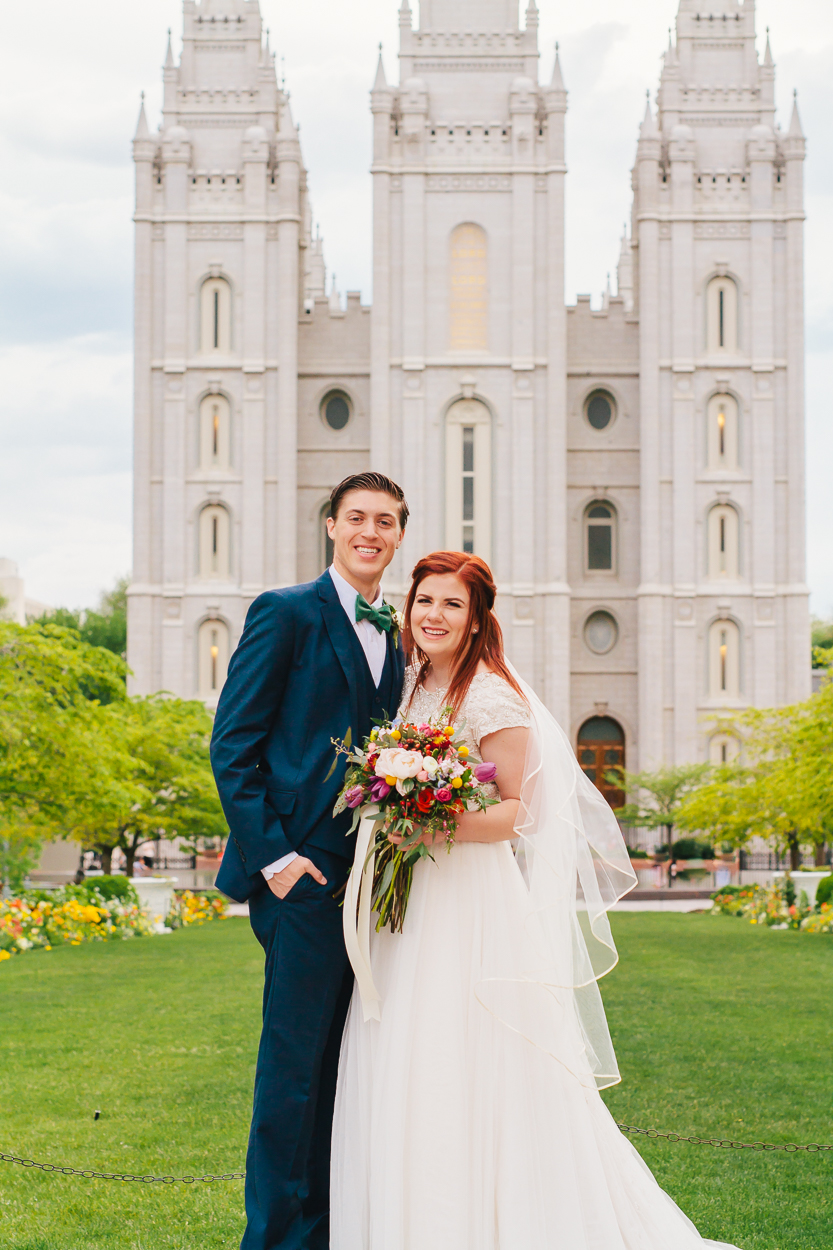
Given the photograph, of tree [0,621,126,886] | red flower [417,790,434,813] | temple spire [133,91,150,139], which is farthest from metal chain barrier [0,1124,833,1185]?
temple spire [133,91,150,139]

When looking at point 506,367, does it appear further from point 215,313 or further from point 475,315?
point 215,313

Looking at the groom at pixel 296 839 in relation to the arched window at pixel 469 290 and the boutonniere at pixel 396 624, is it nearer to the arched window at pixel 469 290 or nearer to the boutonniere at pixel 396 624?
the boutonniere at pixel 396 624

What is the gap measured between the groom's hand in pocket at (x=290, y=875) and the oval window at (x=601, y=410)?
36.1 m

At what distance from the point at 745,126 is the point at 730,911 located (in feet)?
86.7

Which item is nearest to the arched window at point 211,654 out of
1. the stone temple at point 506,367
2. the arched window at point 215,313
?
the stone temple at point 506,367

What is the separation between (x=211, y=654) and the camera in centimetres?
3694

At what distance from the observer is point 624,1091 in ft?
23.2

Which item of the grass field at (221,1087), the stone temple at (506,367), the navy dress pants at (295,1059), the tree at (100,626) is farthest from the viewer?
the tree at (100,626)

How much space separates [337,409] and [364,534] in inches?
1393

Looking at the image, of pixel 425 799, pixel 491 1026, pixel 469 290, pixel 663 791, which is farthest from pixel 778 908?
pixel 469 290

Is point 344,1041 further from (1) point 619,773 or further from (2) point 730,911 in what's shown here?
(1) point 619,773

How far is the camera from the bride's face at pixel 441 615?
4199mm

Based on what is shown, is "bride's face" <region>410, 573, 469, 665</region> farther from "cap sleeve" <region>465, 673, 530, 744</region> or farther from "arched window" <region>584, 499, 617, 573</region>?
"arched window" <region>584, 499, 617, 573</region>

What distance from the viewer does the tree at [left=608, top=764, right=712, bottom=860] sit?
3150cm
